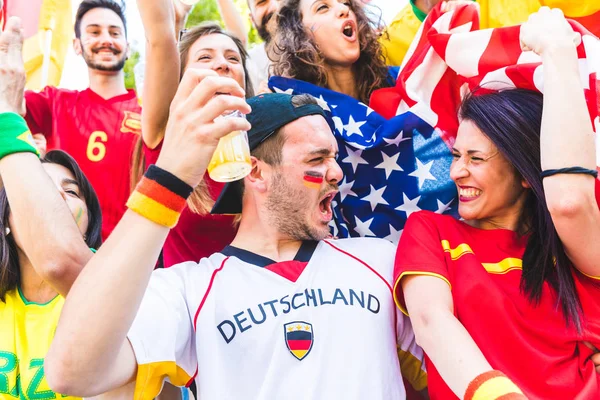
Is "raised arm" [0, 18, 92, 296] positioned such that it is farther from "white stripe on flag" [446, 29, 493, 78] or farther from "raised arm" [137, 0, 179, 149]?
"white stripe on flag" [446, 29, 493, 78]

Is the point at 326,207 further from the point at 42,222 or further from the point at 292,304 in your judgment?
the point at 42,222

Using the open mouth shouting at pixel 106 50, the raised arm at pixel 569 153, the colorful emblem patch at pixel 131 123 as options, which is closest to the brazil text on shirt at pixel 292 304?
the raised arm at pixel 569 153

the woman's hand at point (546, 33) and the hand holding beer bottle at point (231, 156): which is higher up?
the woman's hand at point (546, 33)

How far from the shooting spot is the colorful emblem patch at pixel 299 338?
2.26 meters

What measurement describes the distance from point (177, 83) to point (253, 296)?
108 centimetres

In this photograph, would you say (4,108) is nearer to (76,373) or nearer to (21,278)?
(21,278)

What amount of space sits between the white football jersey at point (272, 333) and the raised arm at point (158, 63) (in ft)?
2.70

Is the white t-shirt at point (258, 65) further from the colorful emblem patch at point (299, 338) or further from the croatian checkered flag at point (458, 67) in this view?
the colorful emblem patch at point (299, 338)

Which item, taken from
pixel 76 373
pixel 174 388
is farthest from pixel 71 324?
pixel 174 388

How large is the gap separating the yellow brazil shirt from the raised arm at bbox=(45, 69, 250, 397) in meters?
0.87

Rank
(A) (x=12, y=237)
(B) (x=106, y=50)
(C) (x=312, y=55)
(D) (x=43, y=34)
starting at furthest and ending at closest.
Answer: (D) (x=43, y=34)
(B) (x=106, y=50)
(C) (x=312, y=55)
(A) (x=12, y=237)

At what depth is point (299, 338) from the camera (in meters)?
2.27

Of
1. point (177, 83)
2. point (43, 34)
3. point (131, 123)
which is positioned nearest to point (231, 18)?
point (131, 123)

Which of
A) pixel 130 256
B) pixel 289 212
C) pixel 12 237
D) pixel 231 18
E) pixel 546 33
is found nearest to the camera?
pixel 130 256
